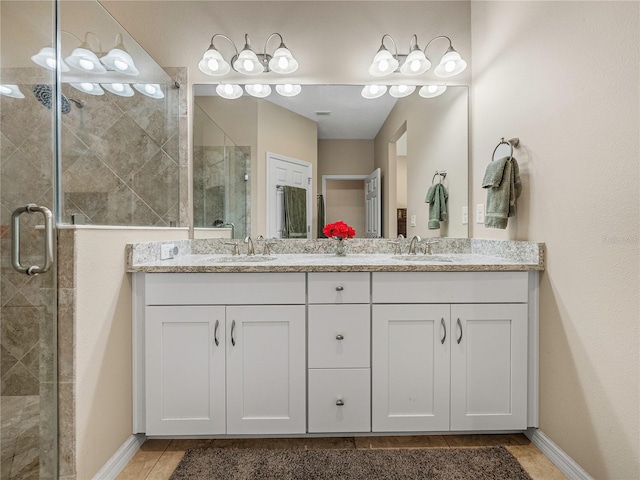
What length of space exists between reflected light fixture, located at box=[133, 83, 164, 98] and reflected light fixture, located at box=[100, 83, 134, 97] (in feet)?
0.15

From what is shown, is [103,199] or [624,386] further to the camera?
[103,199]

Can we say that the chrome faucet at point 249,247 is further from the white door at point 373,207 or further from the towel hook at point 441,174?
the towel hook at point 441,174

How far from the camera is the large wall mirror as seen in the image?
2.12 meters

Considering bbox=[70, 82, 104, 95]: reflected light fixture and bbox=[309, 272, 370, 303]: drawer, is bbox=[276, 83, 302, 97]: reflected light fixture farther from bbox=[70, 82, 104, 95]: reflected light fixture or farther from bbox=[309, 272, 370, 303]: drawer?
bbox=[309, 272, 370, 303]: drawer

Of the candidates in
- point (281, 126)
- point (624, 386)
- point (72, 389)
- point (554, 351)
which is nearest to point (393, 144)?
point (281, 126)

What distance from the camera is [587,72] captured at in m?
1.25

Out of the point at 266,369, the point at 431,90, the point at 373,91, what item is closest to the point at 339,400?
the point at 266,369

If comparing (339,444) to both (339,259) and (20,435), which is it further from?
(20,435)

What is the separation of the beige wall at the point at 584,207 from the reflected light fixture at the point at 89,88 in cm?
219

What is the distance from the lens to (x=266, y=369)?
4.89 feet

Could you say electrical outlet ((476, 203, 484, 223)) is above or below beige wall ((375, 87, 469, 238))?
below

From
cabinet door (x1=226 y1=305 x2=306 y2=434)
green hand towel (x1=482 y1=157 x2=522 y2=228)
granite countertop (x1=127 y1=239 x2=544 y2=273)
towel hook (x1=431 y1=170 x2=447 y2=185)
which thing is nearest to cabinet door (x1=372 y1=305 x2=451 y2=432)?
granite countertop (x1=127 y1=239 x2=544 y2=273)

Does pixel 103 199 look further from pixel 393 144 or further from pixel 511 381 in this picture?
pixel 511 381

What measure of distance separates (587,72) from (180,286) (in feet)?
6.11
